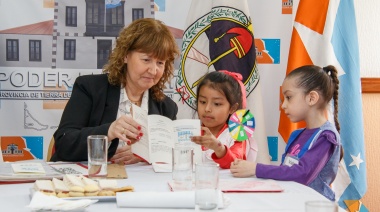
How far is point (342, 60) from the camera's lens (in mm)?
3781

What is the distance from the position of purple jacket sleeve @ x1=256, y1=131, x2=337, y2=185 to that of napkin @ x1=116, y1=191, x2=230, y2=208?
558mm

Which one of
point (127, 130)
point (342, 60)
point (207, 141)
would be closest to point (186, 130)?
point (207, 141)

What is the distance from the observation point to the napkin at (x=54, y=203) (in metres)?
1.64

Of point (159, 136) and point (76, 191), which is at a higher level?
point (159, 136)

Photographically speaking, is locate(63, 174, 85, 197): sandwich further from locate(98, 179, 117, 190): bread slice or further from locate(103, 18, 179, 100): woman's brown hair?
locate(103, 18, 179, 100): woman's brown hair

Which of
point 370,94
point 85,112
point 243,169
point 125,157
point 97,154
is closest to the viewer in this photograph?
point 97,154

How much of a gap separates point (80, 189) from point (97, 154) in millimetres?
395

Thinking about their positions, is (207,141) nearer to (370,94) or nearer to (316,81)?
(316,81)

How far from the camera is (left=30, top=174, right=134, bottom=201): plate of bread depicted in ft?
5.97

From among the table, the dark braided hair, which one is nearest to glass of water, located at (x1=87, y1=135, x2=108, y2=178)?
the table

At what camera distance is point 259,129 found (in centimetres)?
377

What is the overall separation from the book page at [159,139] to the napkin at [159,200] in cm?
74

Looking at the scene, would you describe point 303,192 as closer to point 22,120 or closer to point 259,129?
point 259,129

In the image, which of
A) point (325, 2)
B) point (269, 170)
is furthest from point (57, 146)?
point (325, 2)
